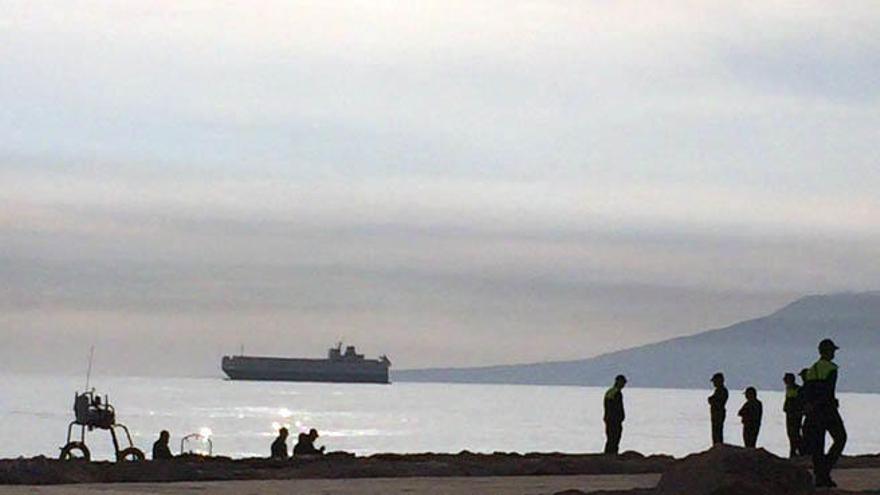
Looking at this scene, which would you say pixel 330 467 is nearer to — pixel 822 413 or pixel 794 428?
pixel 822 413

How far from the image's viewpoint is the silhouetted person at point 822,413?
2400 cm

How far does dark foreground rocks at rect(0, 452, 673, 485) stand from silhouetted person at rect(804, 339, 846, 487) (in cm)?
564

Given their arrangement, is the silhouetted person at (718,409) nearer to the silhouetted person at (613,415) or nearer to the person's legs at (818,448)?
the silhouetted person at (613,415)

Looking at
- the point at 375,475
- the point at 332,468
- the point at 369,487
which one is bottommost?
the point at 369,487

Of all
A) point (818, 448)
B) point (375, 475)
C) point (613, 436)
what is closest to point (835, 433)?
point (818, 448)

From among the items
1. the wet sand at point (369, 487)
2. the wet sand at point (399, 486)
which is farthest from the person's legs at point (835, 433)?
the wet sand at point (369, 487)

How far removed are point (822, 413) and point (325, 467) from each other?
24.7ft

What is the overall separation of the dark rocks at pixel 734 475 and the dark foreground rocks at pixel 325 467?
7.41 meters

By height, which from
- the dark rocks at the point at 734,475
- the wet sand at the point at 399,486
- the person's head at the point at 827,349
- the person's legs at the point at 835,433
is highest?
the person's head at the point at 827,349

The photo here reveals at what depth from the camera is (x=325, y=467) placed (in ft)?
92.9

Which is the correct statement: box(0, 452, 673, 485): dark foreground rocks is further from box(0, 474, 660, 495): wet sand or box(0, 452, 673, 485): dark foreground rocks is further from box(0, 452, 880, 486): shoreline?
box(0, 474, 660, 495): wet sand

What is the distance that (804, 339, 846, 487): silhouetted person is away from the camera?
78.7ft

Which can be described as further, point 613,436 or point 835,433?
point 613,436

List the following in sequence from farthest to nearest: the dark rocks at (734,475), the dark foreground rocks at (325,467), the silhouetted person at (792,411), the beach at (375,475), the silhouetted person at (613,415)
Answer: the silhouetted person at (613,415) → the silhouetted person at (792,411) → the dark foreground rocks at (325,467) → the beach at (375,475) → the dark rocks at (734,475)
